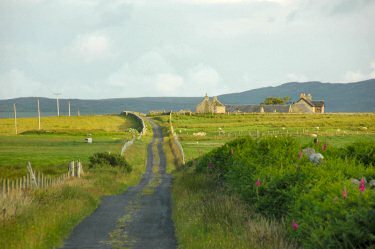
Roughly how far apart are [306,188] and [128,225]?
22.5 feet

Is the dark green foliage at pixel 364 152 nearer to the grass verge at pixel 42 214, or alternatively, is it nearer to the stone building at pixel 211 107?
the grass verge at pixel 42 214

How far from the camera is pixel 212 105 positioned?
16738 cm

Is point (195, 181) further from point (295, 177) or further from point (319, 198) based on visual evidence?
point (319, 198)

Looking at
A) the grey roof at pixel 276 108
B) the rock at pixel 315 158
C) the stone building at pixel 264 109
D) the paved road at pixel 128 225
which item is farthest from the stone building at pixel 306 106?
the rock at pixel 315 158

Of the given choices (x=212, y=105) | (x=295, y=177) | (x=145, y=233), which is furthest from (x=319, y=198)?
(x=212, y=105)

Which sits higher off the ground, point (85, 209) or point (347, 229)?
point (347, 229)

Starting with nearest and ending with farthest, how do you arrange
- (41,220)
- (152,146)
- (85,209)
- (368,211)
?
1. (368,211)
2. (41,220)
3. (85,209)
4. (152,146)

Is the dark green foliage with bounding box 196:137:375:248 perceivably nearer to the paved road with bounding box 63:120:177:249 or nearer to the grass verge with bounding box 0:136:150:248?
the paved road with bounding box 63:120:177:249

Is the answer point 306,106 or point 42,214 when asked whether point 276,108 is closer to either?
point 306,106

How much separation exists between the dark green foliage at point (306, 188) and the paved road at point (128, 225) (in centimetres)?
311

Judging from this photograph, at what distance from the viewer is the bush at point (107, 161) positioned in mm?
34906

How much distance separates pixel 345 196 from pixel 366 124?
117436 millimetres

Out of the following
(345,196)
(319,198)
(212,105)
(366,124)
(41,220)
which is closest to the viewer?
(345,196)

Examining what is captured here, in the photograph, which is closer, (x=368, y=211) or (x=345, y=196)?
(x=368, y=211)
